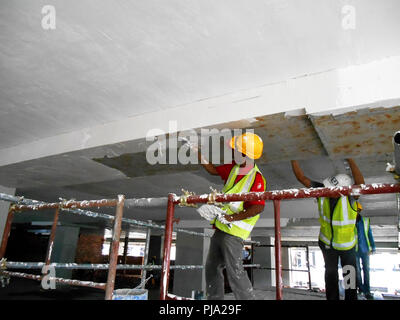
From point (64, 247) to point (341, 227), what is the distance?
15468 millimetres

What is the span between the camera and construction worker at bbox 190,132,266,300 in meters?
2.30

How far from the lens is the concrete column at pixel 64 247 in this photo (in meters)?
14.8

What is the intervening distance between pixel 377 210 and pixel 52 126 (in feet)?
28.9

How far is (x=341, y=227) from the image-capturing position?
305 cm

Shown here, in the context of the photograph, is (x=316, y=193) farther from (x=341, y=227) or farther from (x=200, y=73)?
(x=341, y=227)

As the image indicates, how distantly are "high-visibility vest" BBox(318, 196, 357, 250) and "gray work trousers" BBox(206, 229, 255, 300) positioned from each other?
1.31 m

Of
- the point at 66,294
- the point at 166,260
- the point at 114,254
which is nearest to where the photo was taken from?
the point at 166,260

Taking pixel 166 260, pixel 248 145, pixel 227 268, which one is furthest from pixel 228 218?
pixel 248 145

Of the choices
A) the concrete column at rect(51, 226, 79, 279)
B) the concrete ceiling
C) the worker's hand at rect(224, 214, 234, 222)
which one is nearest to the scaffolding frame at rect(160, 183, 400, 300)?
the worker's hand at rect(224, 214, 234, 222)

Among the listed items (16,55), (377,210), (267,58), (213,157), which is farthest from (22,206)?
→ (377,210)

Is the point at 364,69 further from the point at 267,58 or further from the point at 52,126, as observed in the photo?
the point at 52,126

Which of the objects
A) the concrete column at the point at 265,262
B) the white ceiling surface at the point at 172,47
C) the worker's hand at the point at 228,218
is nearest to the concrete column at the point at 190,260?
the concrete column at the point at 265,262

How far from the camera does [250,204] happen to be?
2389 mm

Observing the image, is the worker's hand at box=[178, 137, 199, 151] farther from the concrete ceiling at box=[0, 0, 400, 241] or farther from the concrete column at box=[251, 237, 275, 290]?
the concrete column at box=[251, 237, 275, 290]
